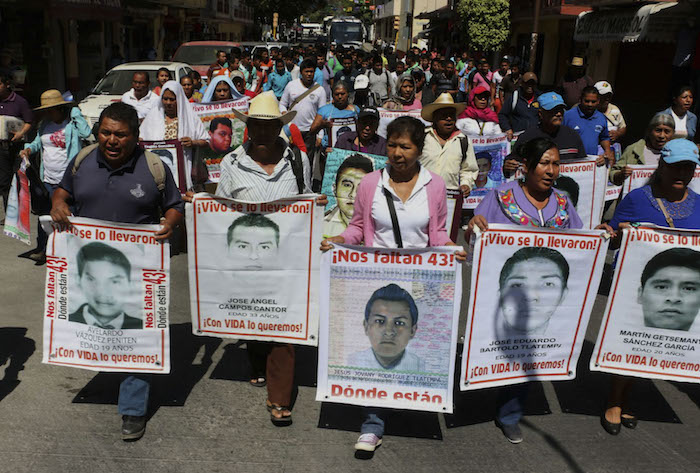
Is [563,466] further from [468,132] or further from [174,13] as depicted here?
[174,13]

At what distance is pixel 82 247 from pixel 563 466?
3112mm

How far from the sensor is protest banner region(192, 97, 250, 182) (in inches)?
328

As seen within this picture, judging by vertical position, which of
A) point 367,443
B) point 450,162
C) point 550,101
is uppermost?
point 550,101

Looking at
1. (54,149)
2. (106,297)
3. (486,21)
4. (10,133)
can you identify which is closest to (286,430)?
(106,297)

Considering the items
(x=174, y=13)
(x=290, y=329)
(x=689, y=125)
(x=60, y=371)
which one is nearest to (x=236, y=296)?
(x=290, y=329)

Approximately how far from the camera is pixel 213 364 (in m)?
5.36

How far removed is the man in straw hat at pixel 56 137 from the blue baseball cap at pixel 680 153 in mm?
5495

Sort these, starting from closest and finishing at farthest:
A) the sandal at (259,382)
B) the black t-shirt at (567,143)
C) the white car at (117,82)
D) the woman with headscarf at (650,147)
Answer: the sandal at (259,382) → the woman with headscarf at (650,147) → the black t-shirt at (567,143) → the white car at (117,82)

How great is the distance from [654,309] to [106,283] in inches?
132

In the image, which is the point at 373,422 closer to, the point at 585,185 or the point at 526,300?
the point at 526,300

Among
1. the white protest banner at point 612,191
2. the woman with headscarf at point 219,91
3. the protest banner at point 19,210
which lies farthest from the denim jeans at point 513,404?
the woman with headscarf at point 219,91

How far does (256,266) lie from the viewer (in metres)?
4.38

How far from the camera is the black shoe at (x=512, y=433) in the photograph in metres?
4.38

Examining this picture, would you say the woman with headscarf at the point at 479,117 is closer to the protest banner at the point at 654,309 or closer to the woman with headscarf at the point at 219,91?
the woman with headscarf at the point at 219,91
